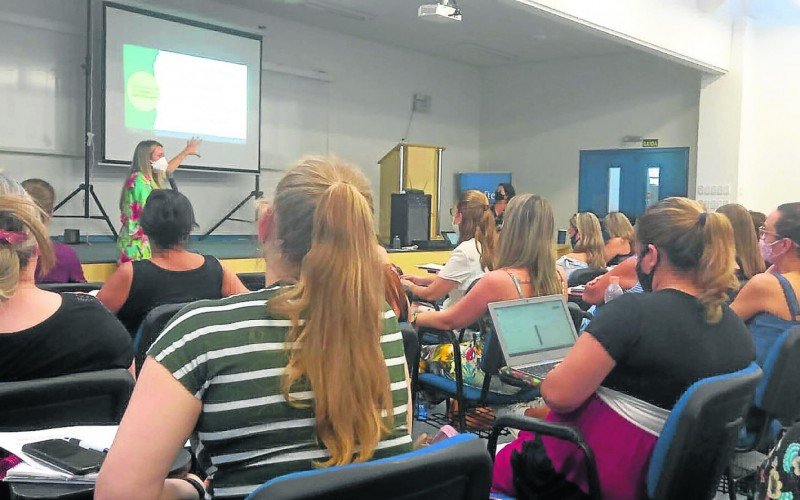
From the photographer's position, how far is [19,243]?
1.71 m

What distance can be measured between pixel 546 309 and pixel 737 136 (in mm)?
6886

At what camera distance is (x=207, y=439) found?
1.09 meters

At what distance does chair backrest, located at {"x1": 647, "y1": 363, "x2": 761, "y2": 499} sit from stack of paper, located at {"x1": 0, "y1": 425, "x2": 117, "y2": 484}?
1161 mm

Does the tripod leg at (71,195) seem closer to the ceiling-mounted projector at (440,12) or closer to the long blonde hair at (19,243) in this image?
the ceiling-mounted projector at (440,12)

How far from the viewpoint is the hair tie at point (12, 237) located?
1.68 m

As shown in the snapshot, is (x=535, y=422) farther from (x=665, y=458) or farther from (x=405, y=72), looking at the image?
(x=405, y=72)

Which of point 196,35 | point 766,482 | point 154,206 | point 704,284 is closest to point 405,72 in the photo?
point 196,35

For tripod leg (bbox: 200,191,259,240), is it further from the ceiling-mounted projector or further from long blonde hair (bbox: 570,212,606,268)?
long blonde hair (bbox: 570,212,606,268)

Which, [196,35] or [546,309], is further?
[196,35]

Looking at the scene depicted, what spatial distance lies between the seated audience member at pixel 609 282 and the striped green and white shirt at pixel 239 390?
279cm

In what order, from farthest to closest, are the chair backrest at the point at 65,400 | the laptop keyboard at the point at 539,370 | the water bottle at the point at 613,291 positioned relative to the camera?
the water bottle at the point at 613,291
the laptop keyboard at the point at 539,370
the chair backrest at the point at 65,400

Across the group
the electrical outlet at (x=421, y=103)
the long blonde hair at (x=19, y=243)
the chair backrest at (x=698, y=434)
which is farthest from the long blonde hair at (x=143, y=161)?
the electrical outlet at (x=421, y=103)

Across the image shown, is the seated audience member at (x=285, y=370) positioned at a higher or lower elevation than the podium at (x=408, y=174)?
lower

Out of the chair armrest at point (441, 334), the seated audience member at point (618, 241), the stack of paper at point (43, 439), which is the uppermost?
the seated audience member at point (618, 241)
